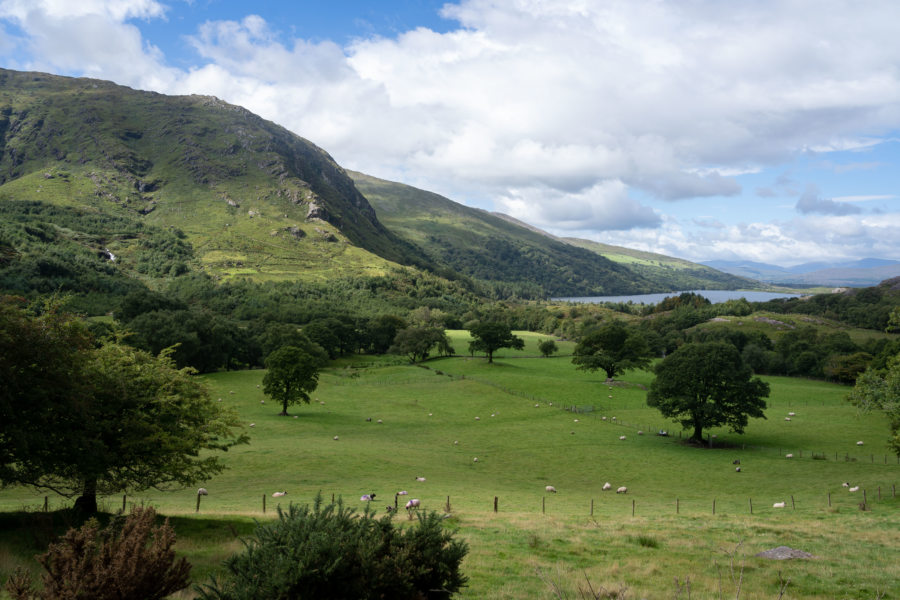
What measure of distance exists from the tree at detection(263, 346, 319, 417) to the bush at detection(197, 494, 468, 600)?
184 ft

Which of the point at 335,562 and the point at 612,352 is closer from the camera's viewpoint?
the point at 335,562

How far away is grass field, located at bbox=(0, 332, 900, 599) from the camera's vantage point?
15.9 m

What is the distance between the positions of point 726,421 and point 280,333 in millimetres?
82412

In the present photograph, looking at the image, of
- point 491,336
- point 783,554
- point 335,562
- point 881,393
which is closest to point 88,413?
point 335,562

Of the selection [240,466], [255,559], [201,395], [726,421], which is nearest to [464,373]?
[726,421]

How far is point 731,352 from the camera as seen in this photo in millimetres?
53781

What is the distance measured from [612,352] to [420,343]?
140ft

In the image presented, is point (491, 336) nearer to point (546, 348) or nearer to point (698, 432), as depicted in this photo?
point (546, 348)

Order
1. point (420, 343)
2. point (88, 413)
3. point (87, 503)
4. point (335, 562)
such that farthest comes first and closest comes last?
point (420, 343), point (87, 503), point (88, 413), point (335, 562)

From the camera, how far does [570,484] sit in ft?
135

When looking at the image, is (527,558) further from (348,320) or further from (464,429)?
(348,320)

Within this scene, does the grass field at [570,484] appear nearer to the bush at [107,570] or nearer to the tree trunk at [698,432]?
the tree trunk at [698,432]

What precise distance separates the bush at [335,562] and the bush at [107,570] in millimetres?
798

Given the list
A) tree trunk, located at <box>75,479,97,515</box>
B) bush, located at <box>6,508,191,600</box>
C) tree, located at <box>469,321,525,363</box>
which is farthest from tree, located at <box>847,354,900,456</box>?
tree, located at <box>469,321,525,363</box>
